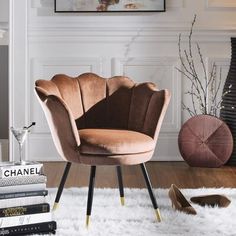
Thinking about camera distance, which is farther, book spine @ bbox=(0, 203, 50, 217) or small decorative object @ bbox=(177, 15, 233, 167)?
small decorative object @ bbox=(177, 15, 233, 167)

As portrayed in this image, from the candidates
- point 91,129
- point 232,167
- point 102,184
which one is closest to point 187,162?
point 232,167

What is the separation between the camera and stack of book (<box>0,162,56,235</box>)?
96.8 inches

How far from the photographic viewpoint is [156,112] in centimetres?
298

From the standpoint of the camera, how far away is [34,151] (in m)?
4.70

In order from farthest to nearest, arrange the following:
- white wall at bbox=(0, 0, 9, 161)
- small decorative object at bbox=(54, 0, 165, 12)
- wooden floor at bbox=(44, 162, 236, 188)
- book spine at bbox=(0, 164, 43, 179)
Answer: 1. white wall at bbox=(0, 0, 9, 161)
2. small decorative object at bbox=(54, 0, 165, 12)
3. wooden floor at bbox=(44, 162, 236, 188)
4. book spine at bbox=(0, 164, 43, 179)

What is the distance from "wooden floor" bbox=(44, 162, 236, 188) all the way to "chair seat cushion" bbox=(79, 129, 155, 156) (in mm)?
872

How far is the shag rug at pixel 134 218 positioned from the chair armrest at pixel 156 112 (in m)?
0.42

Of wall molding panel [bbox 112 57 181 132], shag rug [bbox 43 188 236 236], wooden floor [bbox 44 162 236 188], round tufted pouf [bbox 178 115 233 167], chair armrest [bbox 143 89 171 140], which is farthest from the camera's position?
wall molding panel [bbox 112 57 181 132]

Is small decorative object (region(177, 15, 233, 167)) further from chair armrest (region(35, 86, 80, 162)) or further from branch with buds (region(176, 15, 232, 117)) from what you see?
chair armrest (region(35, 86, 80, 162))

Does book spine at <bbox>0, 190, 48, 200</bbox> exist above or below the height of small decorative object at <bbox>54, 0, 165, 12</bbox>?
below

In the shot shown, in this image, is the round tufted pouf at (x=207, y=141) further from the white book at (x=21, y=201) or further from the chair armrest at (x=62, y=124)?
the white book at (x=21, y=201)

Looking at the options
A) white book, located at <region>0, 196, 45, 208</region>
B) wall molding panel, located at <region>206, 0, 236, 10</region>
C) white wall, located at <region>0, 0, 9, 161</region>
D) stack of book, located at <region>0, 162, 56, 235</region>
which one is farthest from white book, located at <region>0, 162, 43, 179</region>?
wall molding panel, located at <region>206, 0, 236, 10</region>

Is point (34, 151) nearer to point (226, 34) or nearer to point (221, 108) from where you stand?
point (221, 108)

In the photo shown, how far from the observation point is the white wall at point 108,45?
462cm
